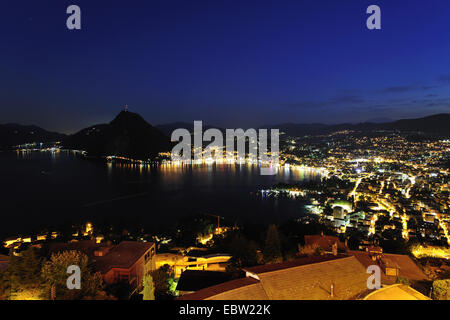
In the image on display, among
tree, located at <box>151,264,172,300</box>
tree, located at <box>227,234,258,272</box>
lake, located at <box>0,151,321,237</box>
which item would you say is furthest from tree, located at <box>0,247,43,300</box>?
lake, located at <box>0,151,321,237</box>

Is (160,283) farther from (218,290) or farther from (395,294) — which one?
(395,294)

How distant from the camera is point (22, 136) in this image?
2458 inches

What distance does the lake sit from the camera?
48.2ft

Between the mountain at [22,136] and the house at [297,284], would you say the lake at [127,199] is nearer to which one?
the house at [297,284]

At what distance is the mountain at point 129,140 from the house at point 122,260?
37.3 m

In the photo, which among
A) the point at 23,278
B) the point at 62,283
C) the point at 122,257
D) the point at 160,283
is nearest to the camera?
the point at 62,283

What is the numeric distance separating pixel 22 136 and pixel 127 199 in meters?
57.9

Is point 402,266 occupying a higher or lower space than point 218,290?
lower

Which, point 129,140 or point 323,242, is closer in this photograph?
point 323,242

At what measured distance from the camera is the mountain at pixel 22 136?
5729 cm

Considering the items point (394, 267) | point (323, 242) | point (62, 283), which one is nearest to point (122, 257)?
point (62, 283)

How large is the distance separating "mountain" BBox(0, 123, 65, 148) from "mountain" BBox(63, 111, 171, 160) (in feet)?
63.8

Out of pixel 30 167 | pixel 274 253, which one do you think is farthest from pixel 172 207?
pixel 30 167
